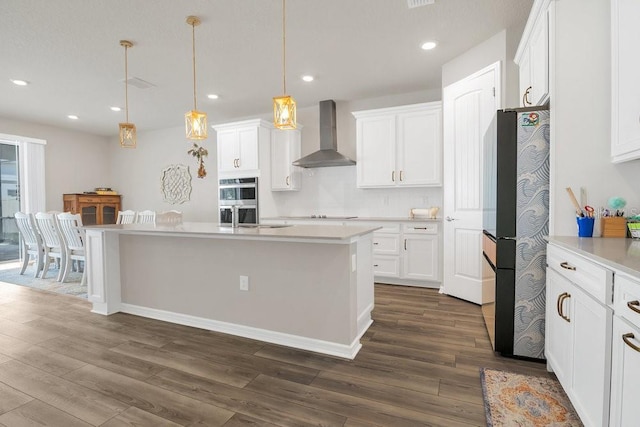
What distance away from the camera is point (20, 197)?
608cm

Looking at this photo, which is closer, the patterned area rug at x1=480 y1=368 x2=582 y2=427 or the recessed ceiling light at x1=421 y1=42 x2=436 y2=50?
the patterned area rug at x1=480 y1=368 x2=582 y2=427

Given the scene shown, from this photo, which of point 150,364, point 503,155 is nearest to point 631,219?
point 503,155

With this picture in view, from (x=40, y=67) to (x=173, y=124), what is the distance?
2833 mm

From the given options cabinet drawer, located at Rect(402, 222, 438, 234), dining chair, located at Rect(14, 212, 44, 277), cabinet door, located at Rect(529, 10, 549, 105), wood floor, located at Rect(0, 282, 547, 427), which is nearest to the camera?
wood floor, located at Rect(0, 282, 547, 427)

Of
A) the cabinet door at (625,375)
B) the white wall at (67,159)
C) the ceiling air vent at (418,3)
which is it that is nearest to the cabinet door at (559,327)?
the cabinet door at (625,375)

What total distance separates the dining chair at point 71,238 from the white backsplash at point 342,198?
8.32 feet

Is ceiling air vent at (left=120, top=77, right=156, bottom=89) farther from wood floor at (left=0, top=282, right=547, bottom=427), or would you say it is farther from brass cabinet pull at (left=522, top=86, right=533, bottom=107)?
brass cabinet pull at (left=522, top=86, right=533, bottom=107)

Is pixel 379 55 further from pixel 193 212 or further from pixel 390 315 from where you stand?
pixel 193 212

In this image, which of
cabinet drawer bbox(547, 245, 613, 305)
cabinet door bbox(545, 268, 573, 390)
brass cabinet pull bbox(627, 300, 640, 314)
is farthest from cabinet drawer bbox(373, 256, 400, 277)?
brass cabinet pull bbox(627, 300, 640, 314)

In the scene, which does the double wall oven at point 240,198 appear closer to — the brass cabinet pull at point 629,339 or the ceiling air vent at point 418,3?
the ceiling air vent at point 418,3

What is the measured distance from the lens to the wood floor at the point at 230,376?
A: 1.67 m

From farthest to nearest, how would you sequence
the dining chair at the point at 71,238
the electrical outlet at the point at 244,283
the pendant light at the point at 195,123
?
the dining chair at the point at 71,238 → the pendant light at the point at 195,123 → the electrical outlet at the point at 244,283

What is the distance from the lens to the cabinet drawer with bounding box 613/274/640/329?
1050mm

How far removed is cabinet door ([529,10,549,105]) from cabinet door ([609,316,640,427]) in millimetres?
1572
